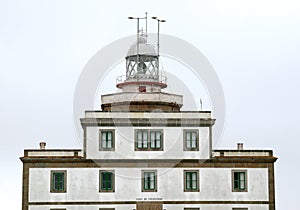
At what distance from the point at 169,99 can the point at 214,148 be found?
5.16 meters

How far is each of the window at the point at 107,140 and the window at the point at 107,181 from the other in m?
1.79

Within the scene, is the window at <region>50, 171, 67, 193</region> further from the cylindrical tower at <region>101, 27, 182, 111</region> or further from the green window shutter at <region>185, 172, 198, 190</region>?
the green window shutter at <region>185, 172, 198, 190</region>

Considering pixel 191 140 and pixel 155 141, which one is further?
pixel 191 140

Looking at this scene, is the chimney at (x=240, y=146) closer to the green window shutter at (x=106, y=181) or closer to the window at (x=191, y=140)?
the window at (x=191, y=140)

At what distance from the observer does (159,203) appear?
6209cm

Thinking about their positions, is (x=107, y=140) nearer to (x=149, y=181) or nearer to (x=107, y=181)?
(x=107, y=181)

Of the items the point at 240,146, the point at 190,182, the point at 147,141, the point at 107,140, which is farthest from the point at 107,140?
the point at 240,146

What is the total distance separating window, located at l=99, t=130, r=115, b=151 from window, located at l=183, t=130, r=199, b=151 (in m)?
5.20

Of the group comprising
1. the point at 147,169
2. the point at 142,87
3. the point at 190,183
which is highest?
the point at 142,87

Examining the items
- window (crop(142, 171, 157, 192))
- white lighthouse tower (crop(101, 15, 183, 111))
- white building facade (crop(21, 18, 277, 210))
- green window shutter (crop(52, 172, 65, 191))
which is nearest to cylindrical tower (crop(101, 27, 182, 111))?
white lighthouse tower (crop(101, 15, 183, 111))

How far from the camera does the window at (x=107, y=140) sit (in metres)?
62.3

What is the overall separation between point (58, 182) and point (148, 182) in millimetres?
6431

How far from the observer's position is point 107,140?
2457 inches

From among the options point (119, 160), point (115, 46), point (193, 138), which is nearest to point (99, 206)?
point (119, 160)
